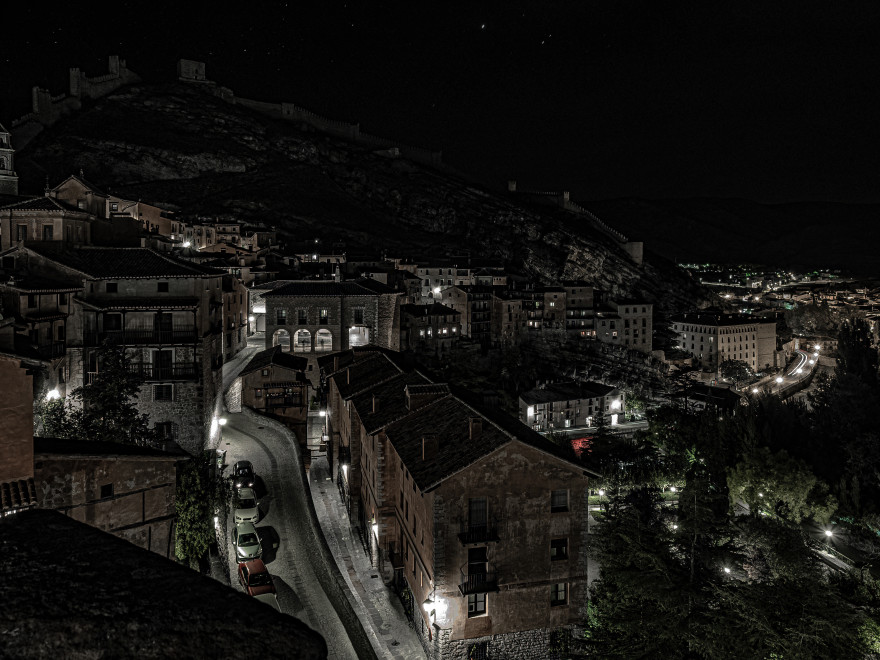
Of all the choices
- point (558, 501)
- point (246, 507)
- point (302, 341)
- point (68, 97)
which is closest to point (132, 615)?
point (558, 501)

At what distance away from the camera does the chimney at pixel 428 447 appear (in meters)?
24.6

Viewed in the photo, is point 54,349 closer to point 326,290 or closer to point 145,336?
point 145,336

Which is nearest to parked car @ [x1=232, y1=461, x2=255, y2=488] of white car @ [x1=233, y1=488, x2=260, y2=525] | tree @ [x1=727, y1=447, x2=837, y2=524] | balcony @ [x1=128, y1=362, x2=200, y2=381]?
white car @ [x1=233, y1=488, x2=260, y2=525]

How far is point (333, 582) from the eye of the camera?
26766 millimetres

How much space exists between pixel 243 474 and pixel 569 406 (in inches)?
1869

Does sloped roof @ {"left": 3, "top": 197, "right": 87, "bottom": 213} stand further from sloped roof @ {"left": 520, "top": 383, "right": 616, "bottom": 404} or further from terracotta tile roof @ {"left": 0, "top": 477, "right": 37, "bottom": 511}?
sloped roof @ {"left": 520, "top": 383, "right": 616, "bottom": 404}

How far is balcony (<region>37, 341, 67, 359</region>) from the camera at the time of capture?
3297 centimetres

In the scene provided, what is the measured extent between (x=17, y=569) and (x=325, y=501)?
32.2 m

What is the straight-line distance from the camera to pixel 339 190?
15112cm

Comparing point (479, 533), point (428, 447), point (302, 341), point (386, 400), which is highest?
point (302, 341)

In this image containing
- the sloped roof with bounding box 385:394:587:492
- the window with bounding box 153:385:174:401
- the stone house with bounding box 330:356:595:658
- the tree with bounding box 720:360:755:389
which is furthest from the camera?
the tree with bounding box 720:360:755:389

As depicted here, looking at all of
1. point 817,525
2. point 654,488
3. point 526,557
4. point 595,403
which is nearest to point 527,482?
point 526,557

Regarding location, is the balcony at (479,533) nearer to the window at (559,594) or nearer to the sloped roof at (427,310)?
the window at (559,594)

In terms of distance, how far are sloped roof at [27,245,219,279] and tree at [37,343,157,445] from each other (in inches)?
196
